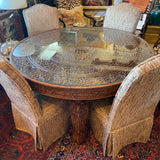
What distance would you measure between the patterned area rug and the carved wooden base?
9 cm

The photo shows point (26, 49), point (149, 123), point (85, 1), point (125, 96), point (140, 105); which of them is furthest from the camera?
point (85, 1)

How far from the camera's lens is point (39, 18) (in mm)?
1943

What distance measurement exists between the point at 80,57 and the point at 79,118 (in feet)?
1.59

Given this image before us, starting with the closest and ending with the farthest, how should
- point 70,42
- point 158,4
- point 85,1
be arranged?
1. point 70,42
2. point 158,4
3. point 85,1

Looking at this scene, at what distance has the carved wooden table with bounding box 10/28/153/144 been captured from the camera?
0.99 m

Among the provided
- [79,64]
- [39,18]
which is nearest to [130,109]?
[79,64]

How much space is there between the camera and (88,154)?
51.3 inches

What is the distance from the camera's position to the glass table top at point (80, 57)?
1.03m

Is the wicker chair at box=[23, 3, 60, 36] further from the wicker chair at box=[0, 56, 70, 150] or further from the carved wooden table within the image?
the wicker chair at box=[0, 56, 70, 150]

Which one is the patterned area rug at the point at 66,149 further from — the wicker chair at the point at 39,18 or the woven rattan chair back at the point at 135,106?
the wicker chair at the point at 39,18

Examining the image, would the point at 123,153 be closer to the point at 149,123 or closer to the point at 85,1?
the point at 149,123

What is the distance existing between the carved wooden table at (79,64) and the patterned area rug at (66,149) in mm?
99

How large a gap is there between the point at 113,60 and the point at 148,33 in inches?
79.2

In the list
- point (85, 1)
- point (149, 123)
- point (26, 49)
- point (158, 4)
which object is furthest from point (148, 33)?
point (26, 49)
